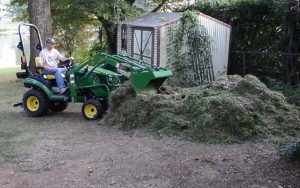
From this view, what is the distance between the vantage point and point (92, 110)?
8.16 m

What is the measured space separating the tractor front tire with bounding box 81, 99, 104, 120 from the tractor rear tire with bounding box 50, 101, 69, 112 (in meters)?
1.02

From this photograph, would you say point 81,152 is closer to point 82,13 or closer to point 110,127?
point 110,127

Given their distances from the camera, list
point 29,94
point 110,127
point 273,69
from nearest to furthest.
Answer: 1. point 110,127
2. point 29,94
3. point 273,69

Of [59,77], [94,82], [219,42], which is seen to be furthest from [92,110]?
[219,42]

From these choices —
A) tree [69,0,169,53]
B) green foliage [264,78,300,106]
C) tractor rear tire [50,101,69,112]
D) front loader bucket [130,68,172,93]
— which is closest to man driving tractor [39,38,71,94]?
tractor rear tire [50,101,69,112]

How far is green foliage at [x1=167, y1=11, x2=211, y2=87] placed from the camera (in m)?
11.3

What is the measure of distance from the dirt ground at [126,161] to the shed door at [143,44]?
405cm

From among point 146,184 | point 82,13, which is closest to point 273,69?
point 82,13

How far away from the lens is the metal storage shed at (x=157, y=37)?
1100 centimetres

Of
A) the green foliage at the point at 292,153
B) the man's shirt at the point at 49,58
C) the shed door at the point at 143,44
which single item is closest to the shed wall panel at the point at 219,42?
the shed door at the point at 143,44

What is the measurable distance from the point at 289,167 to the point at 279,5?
274 inches

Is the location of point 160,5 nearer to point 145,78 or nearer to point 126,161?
point 145,78

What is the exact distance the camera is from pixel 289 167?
15.9 feet

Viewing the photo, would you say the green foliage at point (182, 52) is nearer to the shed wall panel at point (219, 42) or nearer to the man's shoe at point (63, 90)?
the shed wall panel at point (219, 42)
